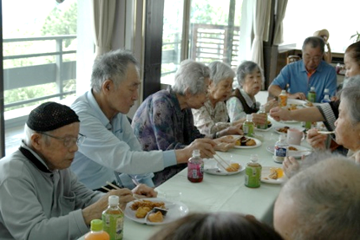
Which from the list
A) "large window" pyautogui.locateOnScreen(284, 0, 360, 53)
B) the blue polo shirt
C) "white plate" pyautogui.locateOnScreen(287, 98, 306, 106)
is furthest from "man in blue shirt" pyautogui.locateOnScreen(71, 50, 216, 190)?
"large window" pyautogui.locateOnScreen(284, 0, 360, 53)

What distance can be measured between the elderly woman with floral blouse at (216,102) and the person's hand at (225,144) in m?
0.52

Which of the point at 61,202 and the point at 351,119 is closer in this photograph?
the point at 61,202

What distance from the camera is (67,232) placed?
1724 millimetres

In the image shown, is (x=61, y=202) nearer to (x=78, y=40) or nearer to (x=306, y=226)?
(x=306, y=226)

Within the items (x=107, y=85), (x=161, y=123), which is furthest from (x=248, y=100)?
(x=107, y=85)

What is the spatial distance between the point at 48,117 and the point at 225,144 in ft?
4.37

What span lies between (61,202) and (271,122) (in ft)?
7.24

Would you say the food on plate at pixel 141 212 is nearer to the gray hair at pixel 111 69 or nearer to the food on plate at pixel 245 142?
the gray hair at pixel 111 69

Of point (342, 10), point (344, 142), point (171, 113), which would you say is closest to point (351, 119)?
point (344, 142)

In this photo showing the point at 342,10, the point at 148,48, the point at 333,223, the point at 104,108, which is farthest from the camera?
the point at 342,10

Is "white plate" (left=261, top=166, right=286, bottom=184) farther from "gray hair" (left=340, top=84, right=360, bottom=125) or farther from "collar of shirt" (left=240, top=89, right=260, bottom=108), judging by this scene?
"collar of shirt" (left=240, top=89, right=260, bottom=108)

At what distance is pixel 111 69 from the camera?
8.15 feet

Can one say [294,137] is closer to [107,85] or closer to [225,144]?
[225,144]

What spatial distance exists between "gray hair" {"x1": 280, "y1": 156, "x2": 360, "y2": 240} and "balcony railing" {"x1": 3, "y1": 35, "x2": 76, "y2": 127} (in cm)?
291
